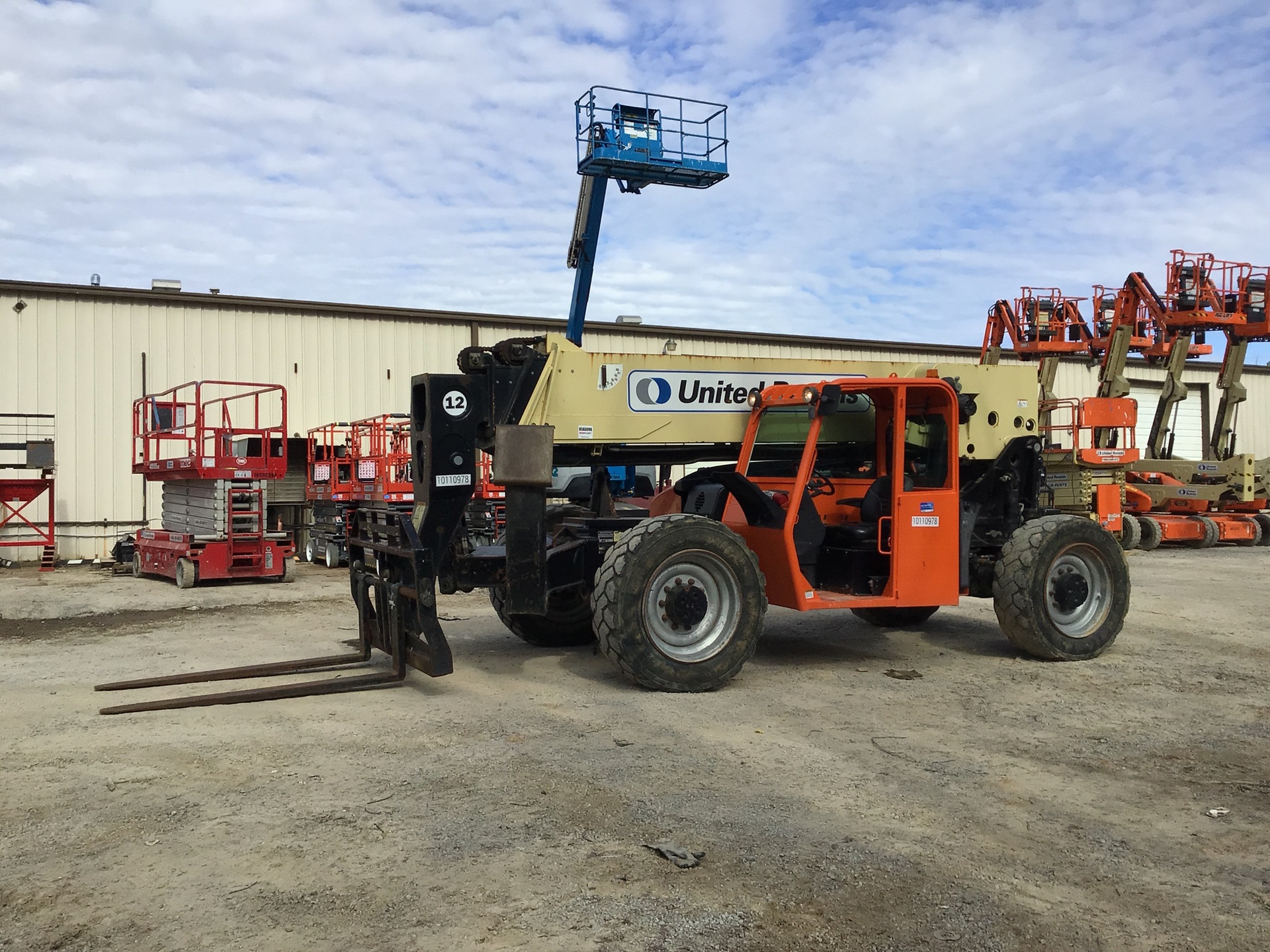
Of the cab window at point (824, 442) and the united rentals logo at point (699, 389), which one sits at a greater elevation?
the united rentals logo at point (699, 389)

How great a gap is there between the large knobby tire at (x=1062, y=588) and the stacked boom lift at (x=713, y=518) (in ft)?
0.06

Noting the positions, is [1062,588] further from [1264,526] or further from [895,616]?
[1264,526]

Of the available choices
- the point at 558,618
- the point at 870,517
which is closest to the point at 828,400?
the point at 870,517

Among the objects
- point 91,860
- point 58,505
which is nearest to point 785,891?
point 91,860

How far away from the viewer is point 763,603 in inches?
305

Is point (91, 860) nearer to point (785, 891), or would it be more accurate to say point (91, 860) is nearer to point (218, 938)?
point (218, 938)

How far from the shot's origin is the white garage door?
33844mm

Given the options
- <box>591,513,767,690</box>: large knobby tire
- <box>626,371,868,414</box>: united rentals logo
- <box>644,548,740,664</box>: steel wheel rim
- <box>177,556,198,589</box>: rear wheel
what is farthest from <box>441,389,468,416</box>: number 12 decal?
<box>177,556,198,589</box>: rear wheel

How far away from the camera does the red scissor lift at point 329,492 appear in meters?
18.7

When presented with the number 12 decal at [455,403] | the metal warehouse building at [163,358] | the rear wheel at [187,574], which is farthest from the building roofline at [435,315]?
the number 12 decal at [455,403]

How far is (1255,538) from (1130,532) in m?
3.57

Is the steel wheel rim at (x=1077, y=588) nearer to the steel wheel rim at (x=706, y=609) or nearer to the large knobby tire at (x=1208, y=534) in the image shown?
the steel wheel rim at (x=706, y=609)

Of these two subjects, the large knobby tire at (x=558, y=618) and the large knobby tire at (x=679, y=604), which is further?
the large knobby tire at (x=558, y=618)

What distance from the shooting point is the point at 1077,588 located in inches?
350
